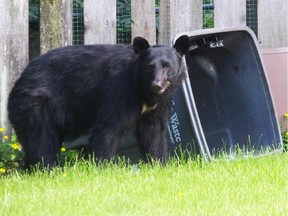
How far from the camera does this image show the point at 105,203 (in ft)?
19.1

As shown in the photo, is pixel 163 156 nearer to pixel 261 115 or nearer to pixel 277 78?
pixel 261 115

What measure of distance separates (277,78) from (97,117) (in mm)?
2261

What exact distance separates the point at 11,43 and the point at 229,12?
2.42 meters

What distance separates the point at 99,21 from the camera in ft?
29.0

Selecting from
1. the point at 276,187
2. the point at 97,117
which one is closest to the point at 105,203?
the point at 276,187

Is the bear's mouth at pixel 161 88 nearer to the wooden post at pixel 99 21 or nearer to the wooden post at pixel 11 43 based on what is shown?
the wooden post at pixel 99 21

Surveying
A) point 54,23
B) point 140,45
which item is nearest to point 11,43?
point 54,23

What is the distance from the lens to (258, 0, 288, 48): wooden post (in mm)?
9414

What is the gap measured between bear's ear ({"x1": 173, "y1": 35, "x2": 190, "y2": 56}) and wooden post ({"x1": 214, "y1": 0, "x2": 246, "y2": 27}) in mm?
1474

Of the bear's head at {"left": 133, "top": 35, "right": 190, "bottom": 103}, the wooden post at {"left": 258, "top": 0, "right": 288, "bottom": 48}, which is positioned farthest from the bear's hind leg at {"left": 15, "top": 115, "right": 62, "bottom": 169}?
the wooden post at {"left": 258, "top": 0, "right": 288, "bottom": 48}

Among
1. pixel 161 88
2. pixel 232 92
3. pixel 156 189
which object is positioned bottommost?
pixel 156 189

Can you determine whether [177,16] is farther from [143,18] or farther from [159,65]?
[159,65]

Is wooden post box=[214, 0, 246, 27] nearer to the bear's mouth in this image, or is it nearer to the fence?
the fence

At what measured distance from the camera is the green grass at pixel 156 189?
18.4 feet
